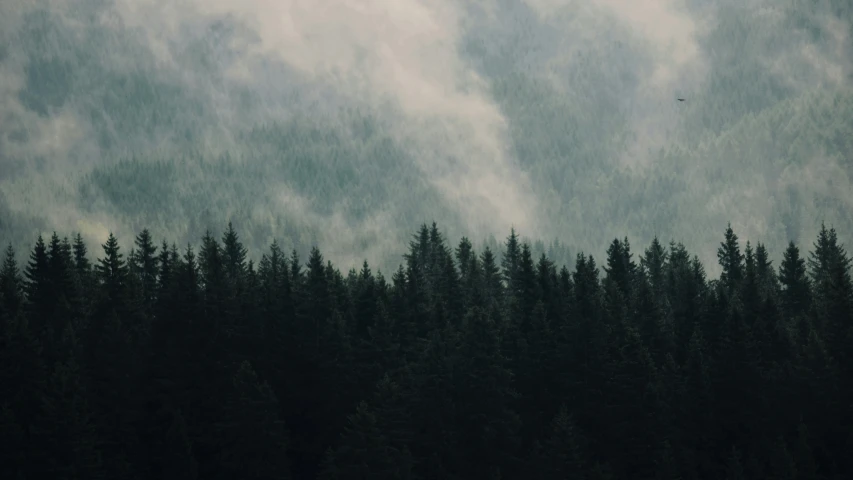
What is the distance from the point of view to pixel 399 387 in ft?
295

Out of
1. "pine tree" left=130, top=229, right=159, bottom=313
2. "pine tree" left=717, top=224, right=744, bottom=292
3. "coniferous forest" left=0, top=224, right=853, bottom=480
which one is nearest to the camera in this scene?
"coniferous forest" left=0, top=224, right=853, bottom=480

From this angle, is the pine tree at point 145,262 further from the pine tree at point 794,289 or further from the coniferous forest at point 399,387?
the pine tree at point 794,289

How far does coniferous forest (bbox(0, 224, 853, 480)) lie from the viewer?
85375 millimetres

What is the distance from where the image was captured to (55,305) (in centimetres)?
11300

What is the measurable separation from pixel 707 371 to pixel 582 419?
11.7m

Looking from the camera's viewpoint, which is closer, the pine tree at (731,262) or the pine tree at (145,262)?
the pine tree at (145,262)

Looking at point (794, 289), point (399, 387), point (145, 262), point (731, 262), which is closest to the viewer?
point (399, 387)

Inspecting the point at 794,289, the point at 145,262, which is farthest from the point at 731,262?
the point at 145,262

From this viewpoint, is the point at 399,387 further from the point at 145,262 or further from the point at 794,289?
the point at 794,289

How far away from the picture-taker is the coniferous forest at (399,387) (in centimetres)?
8538

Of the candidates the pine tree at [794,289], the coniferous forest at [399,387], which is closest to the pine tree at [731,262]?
the pine tree at [794,289]

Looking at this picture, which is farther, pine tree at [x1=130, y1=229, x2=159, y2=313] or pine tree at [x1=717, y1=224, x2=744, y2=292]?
pine tree at [x1=717, y1=224, x2=744, y2=292]

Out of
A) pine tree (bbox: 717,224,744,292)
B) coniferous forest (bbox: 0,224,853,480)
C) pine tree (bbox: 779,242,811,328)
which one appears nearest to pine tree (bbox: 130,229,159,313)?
coniferous forest (bbox: 0,224,853,480)

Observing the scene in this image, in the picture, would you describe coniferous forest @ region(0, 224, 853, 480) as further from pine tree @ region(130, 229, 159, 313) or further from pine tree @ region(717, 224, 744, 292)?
pine tree @ region(717, 224, 744, 292)
